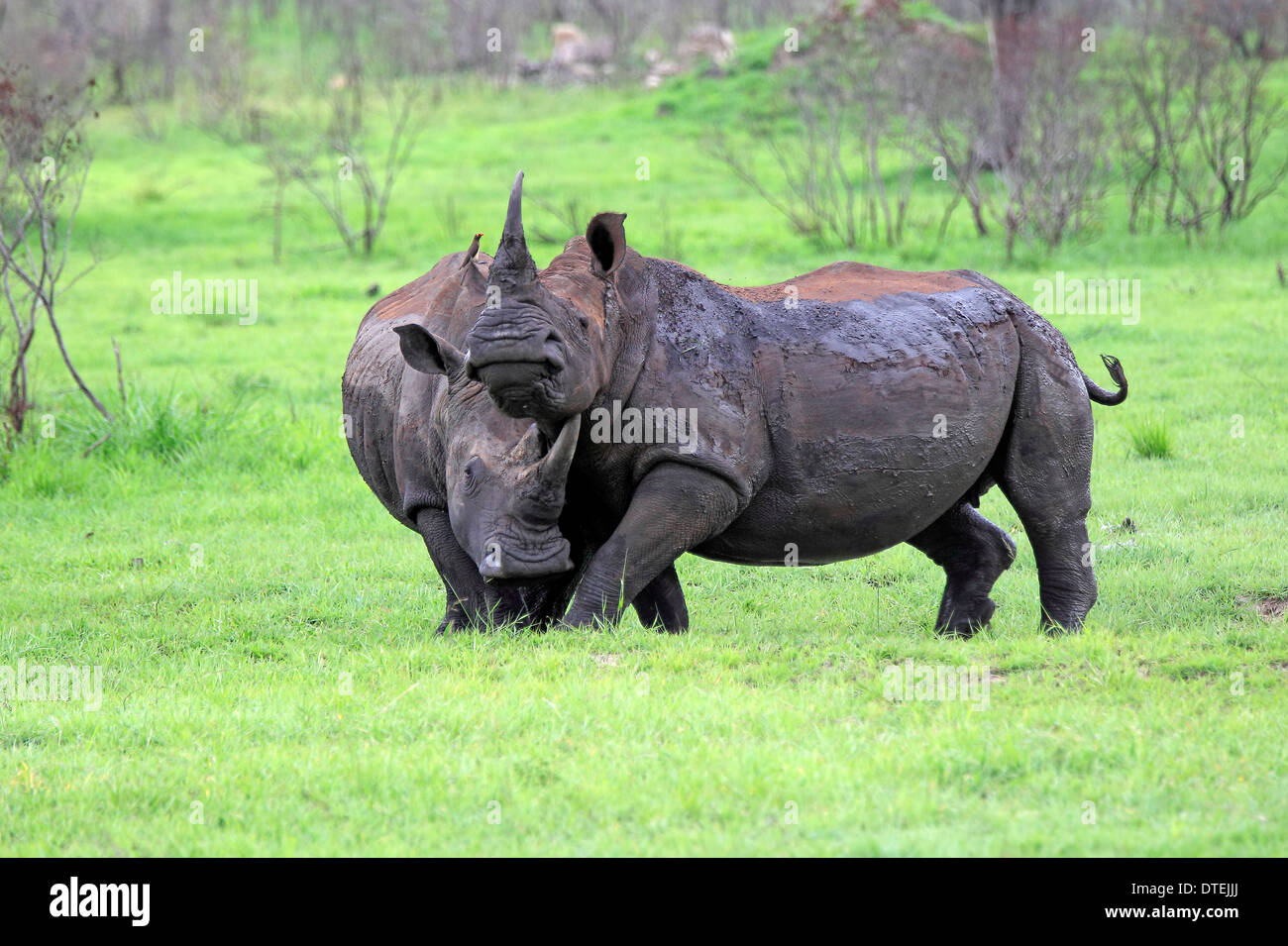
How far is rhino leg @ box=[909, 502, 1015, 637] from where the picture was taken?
7172mm

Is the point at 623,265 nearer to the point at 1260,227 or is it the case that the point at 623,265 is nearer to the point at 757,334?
the point at 757,334

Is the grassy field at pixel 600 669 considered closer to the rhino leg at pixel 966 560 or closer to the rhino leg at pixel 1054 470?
the rhino leg at pixel 966 560

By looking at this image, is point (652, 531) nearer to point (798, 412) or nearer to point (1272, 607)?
point (798, 412)

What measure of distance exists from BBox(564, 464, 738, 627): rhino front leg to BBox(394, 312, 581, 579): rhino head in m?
0.21

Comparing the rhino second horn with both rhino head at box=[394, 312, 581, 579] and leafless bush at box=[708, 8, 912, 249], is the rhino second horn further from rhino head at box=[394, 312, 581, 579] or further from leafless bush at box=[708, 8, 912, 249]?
leafless bush at box=[708, 8, 912, 249]

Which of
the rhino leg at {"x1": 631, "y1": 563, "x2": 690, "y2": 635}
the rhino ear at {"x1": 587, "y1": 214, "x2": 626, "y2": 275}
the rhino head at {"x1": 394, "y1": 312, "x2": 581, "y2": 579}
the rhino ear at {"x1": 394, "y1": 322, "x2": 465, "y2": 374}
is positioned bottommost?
the rhino leg at {"x1": 631, "y1": 563, "x2": 690, "y2": 635}

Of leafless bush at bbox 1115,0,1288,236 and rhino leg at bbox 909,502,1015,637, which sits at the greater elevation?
leafless bush at bbox 1115,0,1288,236

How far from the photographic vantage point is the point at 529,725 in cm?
519

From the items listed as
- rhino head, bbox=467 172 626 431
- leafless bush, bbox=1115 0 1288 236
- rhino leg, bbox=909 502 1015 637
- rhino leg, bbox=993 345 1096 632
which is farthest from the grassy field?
leafless bush, bbox=1115 0 1288 236

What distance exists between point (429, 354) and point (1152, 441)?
20.6 ft

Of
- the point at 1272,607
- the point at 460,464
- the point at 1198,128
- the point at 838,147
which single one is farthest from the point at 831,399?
the point at 1198,128

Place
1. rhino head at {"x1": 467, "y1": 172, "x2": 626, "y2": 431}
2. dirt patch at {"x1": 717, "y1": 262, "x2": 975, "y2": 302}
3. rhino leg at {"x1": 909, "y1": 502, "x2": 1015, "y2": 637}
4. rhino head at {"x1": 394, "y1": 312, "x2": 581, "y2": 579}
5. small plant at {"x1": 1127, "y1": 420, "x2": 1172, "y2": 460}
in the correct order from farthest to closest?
small plant at {"x1": 1127, "y1": 420, "x2": 1172, "y2": 460}
rhino leg at {"x1": 909, "y1": 502, "x2": 1015, "y2": 637}
dirt patch at {"x1": 717, "y1": 262, "x2": 975, "y2": 302}
rhino head at {"x1": 394, "y1": 312, "x2": 581, "y2": 579}
rhino head at {"x1": 467, "y1": 172, "x2": 626, "y2": 431}

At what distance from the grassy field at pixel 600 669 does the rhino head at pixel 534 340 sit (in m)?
1.00

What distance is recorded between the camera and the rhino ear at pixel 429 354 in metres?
6.13
